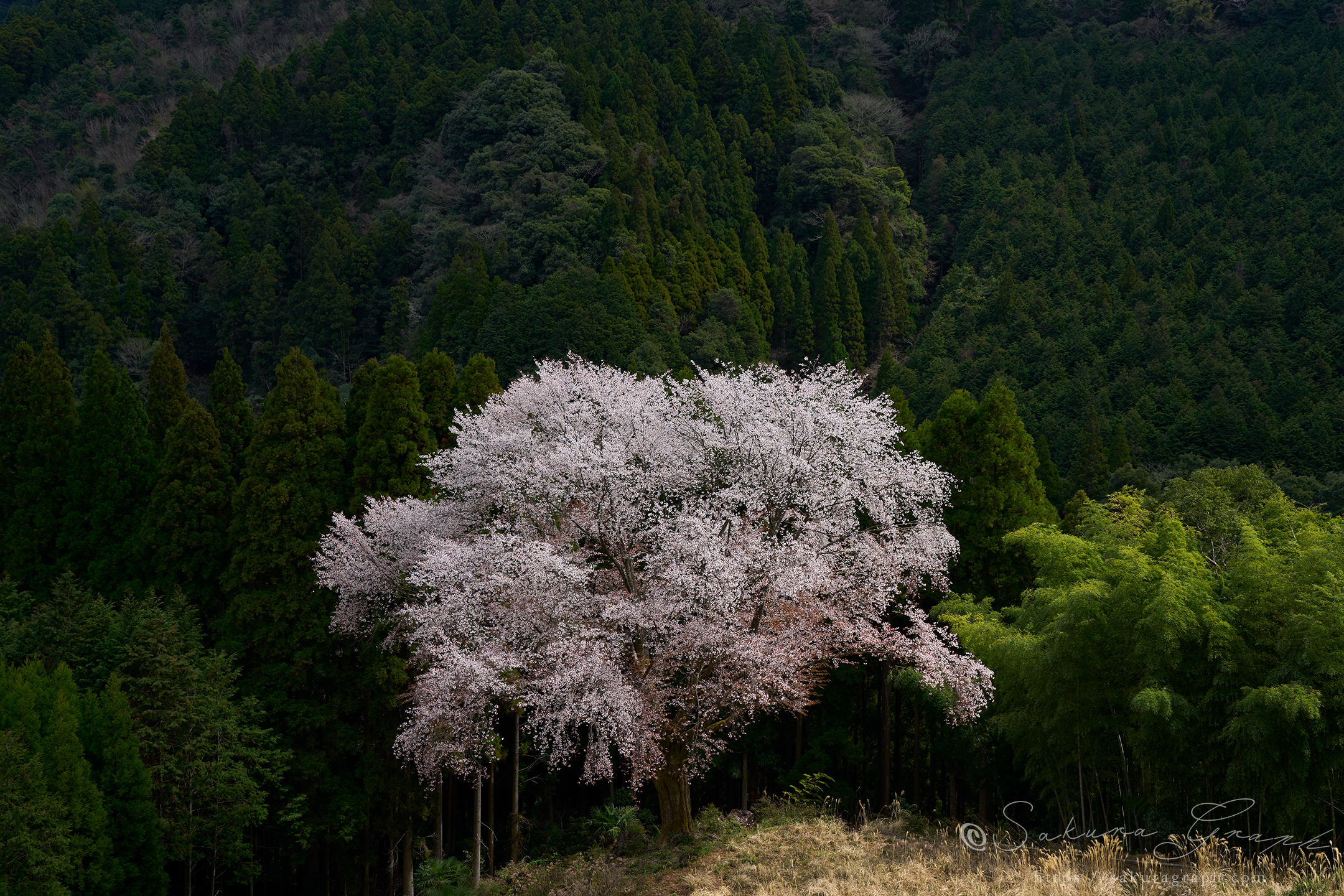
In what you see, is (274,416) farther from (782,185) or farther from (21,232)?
(782,185)

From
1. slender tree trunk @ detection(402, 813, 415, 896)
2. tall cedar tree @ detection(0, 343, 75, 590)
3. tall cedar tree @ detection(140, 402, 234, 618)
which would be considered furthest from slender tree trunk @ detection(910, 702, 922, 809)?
tall cedar tree @ detection(0, 343, 75, 590)

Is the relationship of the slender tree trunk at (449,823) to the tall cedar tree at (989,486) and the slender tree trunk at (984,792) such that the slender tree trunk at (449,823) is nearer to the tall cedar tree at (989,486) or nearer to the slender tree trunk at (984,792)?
the slender tree trunk at (984,792)

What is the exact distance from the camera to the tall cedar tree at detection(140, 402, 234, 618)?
22953mm

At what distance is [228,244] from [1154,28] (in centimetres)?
6899

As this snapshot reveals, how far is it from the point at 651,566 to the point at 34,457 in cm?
1789

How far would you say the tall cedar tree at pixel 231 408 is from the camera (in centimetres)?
2745

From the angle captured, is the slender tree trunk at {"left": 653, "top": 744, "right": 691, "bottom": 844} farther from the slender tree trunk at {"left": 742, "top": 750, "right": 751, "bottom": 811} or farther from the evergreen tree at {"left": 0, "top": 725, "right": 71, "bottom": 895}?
the slender tree trunk at {"left": 742, "top": 750, "right": 751, "bottom": 811}

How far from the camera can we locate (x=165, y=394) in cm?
2792

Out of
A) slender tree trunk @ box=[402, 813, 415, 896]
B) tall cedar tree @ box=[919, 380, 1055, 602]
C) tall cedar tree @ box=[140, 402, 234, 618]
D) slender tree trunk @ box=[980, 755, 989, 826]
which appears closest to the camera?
slender tree trunk @ box=[402, 813, 415, 896]

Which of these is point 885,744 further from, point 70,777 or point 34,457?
point 34,457

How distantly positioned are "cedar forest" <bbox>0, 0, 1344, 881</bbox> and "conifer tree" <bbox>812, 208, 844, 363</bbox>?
13.0 inches

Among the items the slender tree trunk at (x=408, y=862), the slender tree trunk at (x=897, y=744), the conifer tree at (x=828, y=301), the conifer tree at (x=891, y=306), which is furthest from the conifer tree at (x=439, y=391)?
the conifer tree at (x=891, y=306)

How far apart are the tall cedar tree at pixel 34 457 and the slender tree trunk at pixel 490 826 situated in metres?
10.7

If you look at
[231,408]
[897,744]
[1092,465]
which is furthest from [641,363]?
[897,744]
